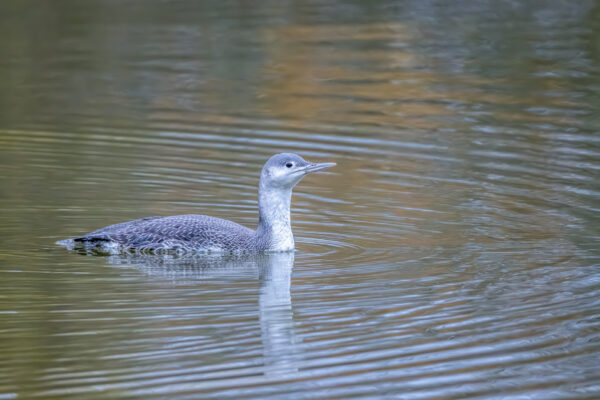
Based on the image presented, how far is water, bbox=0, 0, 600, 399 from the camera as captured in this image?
8406 millimetres

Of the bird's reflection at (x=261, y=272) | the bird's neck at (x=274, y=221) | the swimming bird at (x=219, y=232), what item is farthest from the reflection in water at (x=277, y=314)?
the swimming bird at (x=219, y=232)

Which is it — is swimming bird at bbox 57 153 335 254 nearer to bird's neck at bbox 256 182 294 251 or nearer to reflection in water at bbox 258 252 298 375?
bird's neck at bbox 256 182 294 251

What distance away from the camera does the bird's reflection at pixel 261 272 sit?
9219 millimetres

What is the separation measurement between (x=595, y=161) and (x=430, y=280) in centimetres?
516

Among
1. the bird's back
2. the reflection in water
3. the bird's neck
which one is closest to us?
the reflection in water

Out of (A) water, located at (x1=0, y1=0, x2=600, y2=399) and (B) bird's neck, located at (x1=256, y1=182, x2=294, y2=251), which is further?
(B) bird's neck, located at (x1=256, y1=182, x2=294, y2=251)

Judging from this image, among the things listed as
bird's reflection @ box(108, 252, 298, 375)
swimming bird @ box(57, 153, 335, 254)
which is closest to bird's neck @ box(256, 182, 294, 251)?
swimming bird @ box(57, 153, 335, 254)

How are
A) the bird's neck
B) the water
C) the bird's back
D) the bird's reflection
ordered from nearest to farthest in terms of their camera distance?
the water → the bird's reflection → the bird's back → the bird's neck

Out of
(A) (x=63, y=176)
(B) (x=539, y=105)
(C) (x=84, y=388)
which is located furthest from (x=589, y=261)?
(B) (x=539, y=105)

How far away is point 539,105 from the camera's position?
1855 cm

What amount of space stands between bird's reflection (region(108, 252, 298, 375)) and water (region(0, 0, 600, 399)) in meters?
0.03

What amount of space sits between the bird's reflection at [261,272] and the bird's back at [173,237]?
10 cm

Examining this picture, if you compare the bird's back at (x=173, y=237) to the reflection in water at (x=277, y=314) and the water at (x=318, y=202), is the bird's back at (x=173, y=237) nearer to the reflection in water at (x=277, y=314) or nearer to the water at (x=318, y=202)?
the water at (x=318, y=202)

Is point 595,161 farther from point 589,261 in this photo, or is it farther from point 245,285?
point 245,285
